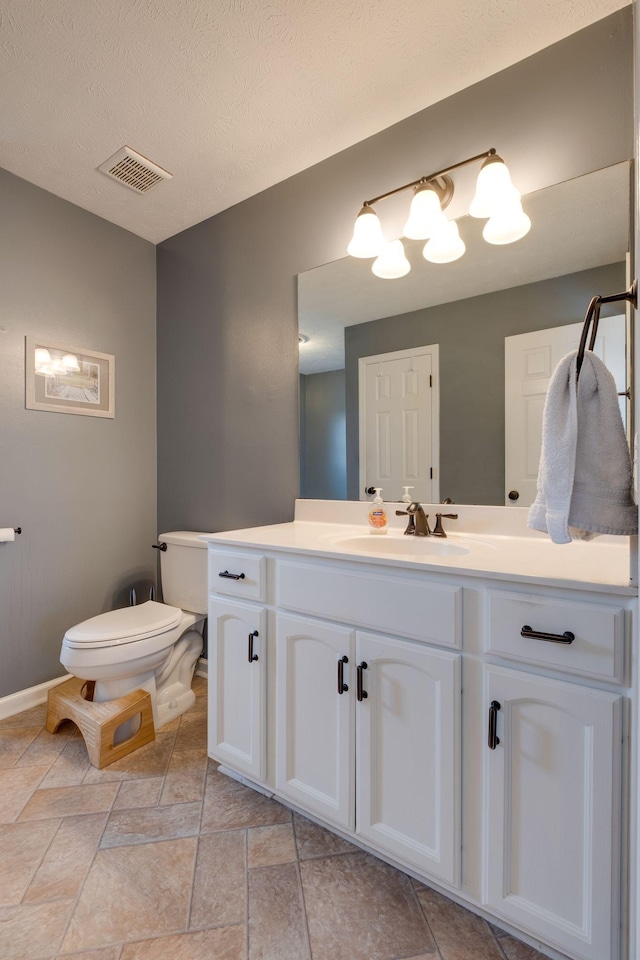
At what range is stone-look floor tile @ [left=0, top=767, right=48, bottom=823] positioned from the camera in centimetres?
140

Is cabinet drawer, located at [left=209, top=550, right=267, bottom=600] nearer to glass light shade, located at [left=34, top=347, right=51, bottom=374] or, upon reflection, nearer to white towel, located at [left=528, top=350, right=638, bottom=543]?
white towel, located at [left=528, top=350, right=638, bottom=543]

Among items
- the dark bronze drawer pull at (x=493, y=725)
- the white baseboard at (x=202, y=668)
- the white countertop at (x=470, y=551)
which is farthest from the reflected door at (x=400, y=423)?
the white baseboard at (x=202, y=668)

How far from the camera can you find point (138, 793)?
4.86 feet

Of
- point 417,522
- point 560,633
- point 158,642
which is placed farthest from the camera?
point 158,642

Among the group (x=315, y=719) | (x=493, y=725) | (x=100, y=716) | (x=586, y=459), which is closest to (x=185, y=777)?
(x=100, y=716)

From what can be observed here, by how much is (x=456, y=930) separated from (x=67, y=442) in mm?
2282

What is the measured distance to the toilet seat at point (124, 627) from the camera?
65.1 inches

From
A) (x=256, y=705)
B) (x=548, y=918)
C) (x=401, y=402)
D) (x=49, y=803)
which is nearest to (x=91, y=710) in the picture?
(x=49, y=803)

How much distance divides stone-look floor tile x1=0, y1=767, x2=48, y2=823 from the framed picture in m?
1.46

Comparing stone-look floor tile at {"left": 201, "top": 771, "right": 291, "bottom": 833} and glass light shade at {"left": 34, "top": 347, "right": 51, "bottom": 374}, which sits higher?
glass light shade at {"left": 34, "top": 347, "right": 51, "bottom": 374}

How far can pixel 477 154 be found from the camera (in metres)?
1.49

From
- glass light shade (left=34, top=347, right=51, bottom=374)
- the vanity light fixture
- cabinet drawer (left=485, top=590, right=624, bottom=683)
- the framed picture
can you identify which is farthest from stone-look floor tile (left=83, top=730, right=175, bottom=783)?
the vanity light fixture

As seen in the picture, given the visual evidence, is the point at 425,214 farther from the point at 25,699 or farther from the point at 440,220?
the point at 25,699

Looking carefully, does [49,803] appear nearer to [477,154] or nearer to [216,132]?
[216,132]
